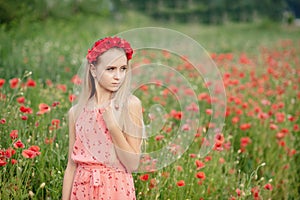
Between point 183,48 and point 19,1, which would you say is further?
point 183,48

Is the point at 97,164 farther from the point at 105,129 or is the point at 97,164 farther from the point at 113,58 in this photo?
the point at 113,58

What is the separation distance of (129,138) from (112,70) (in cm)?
31

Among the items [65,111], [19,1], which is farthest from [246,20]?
[65,111]

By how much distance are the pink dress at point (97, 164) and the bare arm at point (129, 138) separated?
0.22ft

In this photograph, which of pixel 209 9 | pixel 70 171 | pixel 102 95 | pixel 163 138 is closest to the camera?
pixel 102 95

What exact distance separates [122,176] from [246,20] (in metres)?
29.4

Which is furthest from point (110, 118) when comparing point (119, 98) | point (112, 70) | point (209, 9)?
point (209, 9)

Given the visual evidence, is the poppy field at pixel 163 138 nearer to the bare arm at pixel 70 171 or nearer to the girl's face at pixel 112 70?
the bare arm at pixel 70 171

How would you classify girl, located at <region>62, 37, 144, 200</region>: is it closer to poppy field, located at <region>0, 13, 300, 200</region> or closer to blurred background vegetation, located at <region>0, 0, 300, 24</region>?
poppy field, located at <region>0, 13, 300, 200</region>

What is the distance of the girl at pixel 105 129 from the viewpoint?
2.01m

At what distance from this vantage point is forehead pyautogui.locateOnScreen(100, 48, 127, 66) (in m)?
2.02

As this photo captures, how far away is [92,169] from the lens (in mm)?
2125

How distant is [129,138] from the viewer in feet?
6.66

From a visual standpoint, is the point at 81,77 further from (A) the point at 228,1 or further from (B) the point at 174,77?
(A) the point at 228,1
